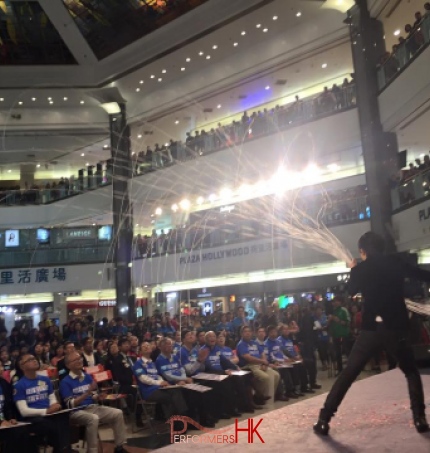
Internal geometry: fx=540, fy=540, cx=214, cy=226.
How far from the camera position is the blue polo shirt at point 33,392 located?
5.09 metres

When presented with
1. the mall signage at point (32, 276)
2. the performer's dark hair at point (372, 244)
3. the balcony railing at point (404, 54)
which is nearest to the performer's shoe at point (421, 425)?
the performer's dark hair at point (372, 244)

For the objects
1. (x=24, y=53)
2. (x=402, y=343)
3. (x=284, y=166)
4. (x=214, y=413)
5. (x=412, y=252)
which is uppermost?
(x=24, y=53)

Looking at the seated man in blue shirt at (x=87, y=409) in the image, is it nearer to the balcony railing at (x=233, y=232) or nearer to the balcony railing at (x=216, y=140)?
the balcony railing at (x=233, y=232)

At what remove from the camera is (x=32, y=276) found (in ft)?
71.7

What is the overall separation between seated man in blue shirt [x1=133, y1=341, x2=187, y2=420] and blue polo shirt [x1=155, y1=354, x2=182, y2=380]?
22 cm

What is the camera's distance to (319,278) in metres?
16.8

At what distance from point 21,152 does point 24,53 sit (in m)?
7.23

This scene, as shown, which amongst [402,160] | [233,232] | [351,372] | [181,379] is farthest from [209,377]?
[233,232]

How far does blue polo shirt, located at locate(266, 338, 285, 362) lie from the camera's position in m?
8.33

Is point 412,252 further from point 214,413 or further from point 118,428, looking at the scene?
point 118,428

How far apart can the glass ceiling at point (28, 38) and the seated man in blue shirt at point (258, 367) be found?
14496 mm

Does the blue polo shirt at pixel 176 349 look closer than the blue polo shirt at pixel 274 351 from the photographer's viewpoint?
Yes

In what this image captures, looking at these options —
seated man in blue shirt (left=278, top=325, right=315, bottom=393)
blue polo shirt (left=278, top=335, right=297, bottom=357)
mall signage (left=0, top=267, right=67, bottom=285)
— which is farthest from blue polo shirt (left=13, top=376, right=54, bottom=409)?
mall signage (left=0, top=267, right=67, bottom=285)

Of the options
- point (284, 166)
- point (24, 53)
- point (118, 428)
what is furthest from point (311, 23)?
point (118, 428)
